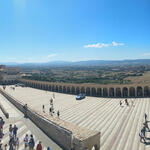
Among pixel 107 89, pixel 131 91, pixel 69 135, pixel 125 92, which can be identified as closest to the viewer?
pixel 69 135

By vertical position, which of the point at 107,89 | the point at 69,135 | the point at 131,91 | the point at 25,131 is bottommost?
the point at 131,91

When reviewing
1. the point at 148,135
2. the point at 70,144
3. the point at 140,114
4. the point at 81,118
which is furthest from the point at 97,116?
the point at 70,144

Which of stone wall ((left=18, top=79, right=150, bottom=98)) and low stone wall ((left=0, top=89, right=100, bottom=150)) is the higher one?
low stone wall ((left=0, top=89, right=100, bottom=150))

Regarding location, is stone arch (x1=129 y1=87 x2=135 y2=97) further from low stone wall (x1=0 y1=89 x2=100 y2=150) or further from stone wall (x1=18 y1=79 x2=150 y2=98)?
low stone wall (x1=0 y1=89 x2=100 y2=150)

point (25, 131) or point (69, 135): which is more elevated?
point (69, 135)

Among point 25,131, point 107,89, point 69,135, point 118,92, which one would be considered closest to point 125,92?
point 118,92

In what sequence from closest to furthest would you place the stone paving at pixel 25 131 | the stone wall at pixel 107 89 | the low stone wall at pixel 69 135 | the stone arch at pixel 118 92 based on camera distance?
the low stone wall at pixel 69 135
the stone paving at pixel 25 131
the stone wall at pixel 107 89
the stone arch at pixel 118 92

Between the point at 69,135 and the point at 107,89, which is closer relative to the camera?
the point at 69,135

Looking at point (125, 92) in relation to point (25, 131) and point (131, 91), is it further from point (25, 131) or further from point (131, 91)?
point (25, 131)

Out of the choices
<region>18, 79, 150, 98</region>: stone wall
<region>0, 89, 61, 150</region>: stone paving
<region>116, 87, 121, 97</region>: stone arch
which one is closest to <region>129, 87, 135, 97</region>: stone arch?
<region>18, 79, 150, 98</region>: stone wall

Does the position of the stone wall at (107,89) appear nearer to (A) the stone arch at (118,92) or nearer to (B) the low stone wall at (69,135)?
(A) the stone arch at (118,92)

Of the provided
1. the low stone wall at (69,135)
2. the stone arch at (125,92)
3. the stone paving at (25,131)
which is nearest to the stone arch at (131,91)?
the stone arch at (125,92)

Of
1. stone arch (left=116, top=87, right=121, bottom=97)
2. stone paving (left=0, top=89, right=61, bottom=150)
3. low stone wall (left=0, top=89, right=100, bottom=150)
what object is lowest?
stone arch (left=116, top=87, right=121, bottom=97)

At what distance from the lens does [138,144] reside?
1102 cm
